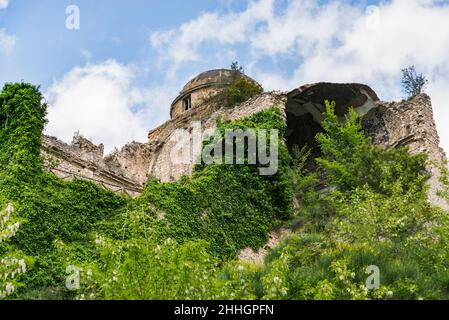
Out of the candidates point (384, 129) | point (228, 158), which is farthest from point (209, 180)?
point (384, 129)

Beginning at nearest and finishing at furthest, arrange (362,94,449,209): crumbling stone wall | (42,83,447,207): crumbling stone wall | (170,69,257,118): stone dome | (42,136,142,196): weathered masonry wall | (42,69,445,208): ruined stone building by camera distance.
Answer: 1. (42,136,142,196): weathered masonry wall
2. (42,83,447,207): crumbling stone wall
3. (42,69,445,208): ruined stone building
4. (362,94,449,209): crumbling stone wall
5. (170,69,257,118): stone dome

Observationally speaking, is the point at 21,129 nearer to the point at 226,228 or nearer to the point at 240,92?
the point at 226,228

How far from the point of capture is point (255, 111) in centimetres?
2169

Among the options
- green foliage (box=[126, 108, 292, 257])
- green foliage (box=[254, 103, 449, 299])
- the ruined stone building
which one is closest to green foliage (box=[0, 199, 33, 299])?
green foliage (box=[254, 103, 449, 299])

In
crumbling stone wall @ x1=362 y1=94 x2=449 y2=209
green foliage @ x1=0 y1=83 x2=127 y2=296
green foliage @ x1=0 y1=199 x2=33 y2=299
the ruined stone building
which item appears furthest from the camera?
crumbling stone wall @ x1=362 y1=94 x2=449 y2=209

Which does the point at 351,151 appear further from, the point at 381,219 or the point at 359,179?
the point at 381,219

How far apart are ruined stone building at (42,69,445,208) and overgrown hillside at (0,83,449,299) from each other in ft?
6.60

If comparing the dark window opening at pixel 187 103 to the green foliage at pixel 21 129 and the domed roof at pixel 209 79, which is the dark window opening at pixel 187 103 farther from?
the green foliage at pixel 21 129

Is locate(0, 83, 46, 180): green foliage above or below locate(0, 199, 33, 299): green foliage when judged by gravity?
above

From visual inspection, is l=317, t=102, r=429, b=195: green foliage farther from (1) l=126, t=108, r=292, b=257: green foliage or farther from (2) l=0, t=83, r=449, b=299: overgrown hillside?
(1) l=126, t=108, r=292, b=257: green foliage

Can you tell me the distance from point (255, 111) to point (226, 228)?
621cm

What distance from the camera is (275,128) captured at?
67.4 ft

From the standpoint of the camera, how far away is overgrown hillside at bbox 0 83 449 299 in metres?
9.44

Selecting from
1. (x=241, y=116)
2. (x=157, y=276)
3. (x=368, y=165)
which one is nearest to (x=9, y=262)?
(x=157, y=276)
